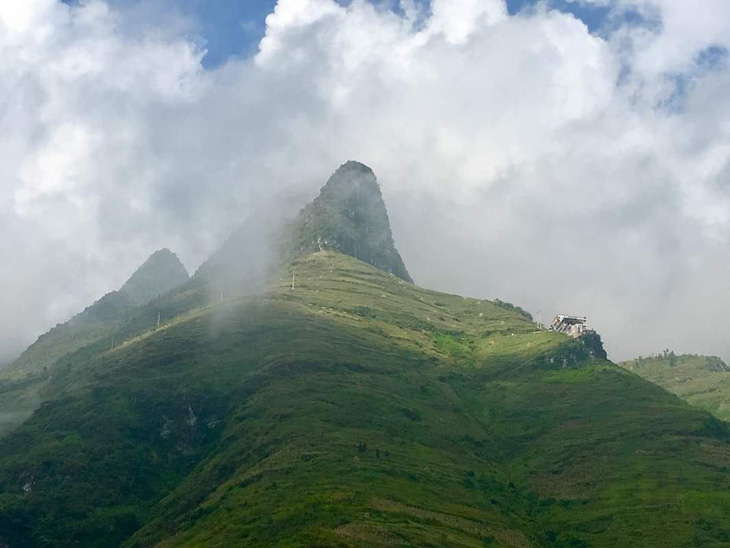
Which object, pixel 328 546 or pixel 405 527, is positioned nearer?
pixel 328 546

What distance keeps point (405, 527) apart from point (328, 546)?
83.1ft

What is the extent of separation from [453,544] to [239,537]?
145 ft

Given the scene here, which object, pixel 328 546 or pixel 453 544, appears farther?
pixel 453 544

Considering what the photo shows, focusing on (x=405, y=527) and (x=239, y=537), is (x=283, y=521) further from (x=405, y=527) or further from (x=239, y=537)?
(x=405, y=527)

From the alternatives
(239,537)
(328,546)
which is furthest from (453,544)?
(239,537)

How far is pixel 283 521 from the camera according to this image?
19975cm

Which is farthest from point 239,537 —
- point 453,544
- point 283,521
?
point 453,544

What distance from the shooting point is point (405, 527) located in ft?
652

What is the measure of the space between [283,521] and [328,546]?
2336 centimetres

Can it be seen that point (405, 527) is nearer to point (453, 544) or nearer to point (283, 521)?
point (453, 544)

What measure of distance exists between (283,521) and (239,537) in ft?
31.4

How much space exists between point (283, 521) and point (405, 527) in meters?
25.5

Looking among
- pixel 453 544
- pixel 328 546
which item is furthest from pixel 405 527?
pixel 328 546

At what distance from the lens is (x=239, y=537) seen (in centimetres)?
19788
